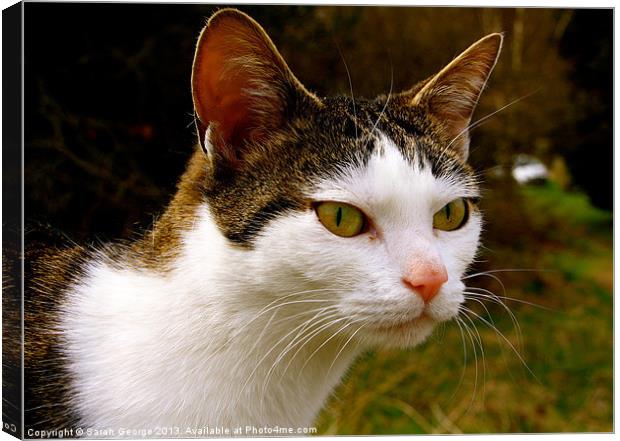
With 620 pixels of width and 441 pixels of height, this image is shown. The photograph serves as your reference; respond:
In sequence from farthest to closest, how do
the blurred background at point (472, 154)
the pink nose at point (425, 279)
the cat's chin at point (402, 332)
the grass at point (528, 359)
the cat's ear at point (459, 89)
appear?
1. the grass at point (528, 359)
2. the blurred background at point (472, 154)
3. the cat's ear at point (459, 89)
4. the cat's chin at point (402, 332)
5. the pink nose at point (425, 279)

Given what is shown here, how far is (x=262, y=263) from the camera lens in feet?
5.28

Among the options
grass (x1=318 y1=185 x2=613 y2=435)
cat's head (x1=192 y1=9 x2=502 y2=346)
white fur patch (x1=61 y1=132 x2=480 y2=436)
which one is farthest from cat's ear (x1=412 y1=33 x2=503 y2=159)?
grass (x1=318 y1=185 x2=613 y2=435)

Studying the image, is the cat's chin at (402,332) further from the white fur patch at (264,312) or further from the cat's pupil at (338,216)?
the cat's pupil at (338,216)

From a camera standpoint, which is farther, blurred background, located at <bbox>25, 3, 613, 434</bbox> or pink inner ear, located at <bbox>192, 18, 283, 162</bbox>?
blurred background, located at <bbox>25, 3, 613, 434</bbox>

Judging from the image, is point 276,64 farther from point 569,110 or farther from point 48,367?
point 569,110

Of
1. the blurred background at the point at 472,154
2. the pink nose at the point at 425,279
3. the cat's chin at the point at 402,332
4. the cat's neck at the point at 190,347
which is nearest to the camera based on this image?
the pink nose at the point at 425,279

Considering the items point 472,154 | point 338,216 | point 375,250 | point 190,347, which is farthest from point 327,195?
point 472,154

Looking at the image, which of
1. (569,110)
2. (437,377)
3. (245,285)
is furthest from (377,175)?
(437,377)

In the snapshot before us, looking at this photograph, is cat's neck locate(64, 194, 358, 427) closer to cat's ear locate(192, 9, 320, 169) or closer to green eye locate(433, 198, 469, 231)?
cat's ear locate(192, 9, 320, 169)

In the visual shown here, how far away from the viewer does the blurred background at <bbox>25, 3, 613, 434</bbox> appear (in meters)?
2.12

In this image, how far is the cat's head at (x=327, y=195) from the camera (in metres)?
1.56

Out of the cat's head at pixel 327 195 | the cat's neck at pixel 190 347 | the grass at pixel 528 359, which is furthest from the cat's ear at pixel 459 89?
the grass at pixel 528 359

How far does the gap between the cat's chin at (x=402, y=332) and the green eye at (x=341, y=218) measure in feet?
0.72

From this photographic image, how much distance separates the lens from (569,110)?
2.79 m
